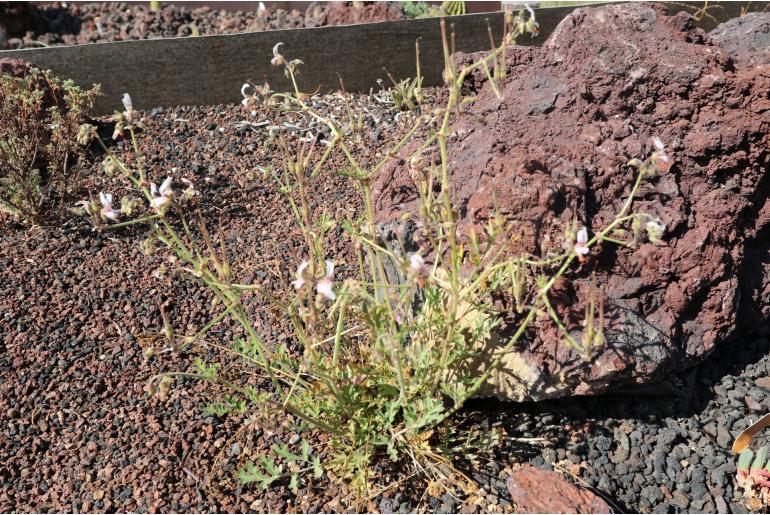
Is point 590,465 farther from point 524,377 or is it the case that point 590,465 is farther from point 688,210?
point 688,210

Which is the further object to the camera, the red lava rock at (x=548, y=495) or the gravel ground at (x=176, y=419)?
the gravel ground at (x=176, y=419)

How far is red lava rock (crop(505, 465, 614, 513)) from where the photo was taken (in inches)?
94.3

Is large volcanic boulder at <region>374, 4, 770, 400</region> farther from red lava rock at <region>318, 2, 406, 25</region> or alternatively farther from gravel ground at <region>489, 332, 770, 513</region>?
red lava rock at <region>318, 2, 406, 25</region>

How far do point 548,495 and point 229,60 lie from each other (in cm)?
374

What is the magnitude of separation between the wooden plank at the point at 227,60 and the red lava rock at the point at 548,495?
3.35 metres

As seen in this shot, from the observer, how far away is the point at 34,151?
4.05 metres

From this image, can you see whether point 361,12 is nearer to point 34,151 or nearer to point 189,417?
point 34,151

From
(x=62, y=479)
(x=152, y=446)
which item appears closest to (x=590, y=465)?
(x=152, y=446)

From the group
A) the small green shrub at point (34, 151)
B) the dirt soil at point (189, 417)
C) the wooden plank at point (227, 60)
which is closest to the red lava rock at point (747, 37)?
the dirt soil at point (189, 417)

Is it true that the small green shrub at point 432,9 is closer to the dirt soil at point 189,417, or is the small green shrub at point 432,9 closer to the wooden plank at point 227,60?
the wooden plank at point 227,60

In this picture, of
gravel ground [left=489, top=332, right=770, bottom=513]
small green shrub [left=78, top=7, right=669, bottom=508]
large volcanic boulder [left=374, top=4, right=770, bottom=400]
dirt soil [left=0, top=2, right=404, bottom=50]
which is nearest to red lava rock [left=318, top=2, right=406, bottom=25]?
dirt soil [left=0, top=2, right=404, bottom=50]

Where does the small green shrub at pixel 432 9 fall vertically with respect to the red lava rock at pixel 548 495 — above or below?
above

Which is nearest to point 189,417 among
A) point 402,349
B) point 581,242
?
point 402,349

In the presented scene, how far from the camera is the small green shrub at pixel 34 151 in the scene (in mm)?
3861
